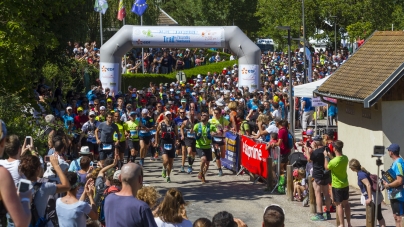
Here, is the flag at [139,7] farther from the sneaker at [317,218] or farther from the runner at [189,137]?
the sneaker at [317,218]

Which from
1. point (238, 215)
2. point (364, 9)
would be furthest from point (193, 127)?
point (364, 9)

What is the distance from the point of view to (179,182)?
18.4 meters

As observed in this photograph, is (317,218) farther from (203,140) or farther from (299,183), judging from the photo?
(203,140)

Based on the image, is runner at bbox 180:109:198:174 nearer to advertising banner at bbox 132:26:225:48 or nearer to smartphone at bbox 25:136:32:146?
smartphone at bbox 25:136:32:146

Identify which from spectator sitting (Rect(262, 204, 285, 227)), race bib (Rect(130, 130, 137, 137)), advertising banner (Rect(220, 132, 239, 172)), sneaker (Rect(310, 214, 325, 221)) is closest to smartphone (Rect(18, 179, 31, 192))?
spectator sitting (Rect(262, 204, 285, 227))

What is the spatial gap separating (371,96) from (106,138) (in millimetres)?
5993

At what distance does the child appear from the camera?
15883mm

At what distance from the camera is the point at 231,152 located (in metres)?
19.8

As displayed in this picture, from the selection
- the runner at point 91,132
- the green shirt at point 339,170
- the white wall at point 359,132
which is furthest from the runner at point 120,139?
the green shirt at point 339,170

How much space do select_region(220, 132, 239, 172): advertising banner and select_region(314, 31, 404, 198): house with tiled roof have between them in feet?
7.84

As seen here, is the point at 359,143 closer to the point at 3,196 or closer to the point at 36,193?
the point at 36,193

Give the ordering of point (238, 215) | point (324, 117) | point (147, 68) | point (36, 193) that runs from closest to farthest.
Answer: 1. point (36, 193)
2. point (238, 215)
3. point (324, 117)
4. point (147, 68)

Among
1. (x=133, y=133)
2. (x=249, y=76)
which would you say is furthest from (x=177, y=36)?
(x=133, y=133)

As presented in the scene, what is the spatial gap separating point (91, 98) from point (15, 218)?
775 inches
